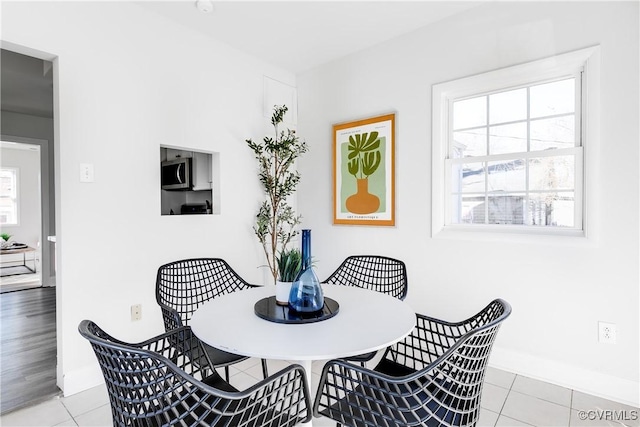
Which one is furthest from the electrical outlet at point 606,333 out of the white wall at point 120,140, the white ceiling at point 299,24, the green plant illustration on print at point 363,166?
the white wall at point 120,140

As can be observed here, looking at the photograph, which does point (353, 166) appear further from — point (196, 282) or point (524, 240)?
point (196, 282)

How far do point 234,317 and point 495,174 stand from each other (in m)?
2.18

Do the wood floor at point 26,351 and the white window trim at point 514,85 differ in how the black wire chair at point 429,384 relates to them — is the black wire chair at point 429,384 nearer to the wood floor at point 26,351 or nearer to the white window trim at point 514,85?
the white window trim at point 514,85

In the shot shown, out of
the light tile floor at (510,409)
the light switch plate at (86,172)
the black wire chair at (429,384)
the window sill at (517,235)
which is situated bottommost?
the light tile floor at (510,409)

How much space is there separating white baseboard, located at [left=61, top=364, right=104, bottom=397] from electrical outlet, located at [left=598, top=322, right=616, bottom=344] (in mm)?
3227

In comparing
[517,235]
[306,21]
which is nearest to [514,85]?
[517,235]

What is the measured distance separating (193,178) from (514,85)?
2.94m

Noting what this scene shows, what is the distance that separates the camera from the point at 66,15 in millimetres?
2207

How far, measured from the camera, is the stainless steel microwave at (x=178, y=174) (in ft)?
11.7

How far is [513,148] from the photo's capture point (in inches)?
101

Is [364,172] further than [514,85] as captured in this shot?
Yes

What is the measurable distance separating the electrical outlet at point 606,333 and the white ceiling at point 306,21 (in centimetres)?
234

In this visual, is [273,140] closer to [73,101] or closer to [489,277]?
[73,101]

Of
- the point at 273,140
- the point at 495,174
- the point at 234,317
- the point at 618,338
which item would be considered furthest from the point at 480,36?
the point at 234,317
